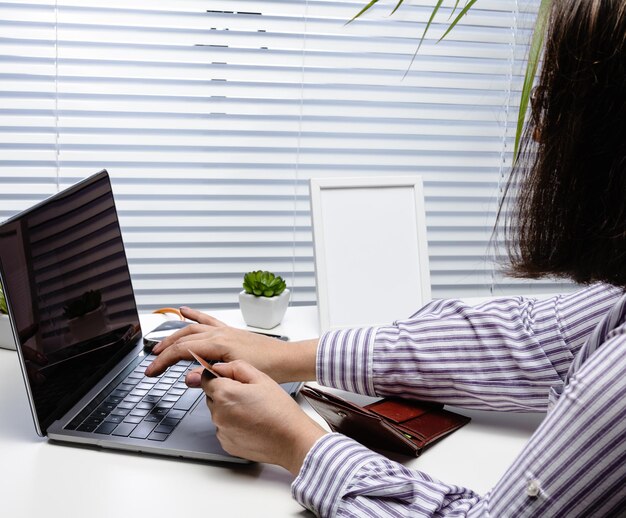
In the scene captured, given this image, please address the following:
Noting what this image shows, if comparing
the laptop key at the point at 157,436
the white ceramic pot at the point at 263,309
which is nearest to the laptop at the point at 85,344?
the laptop key at the point at 157,436

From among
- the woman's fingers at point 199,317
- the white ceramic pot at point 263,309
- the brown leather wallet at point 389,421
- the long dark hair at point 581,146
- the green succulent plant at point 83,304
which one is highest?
the long dark hair at point 581,146

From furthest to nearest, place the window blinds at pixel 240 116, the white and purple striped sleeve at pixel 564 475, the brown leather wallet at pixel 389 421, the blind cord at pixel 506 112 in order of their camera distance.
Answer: the blind cord at pixel 506 112 → the window blinds at pixel 240 116 → the brown leather wallet at pixel 389 421 → the white and purple striped sleeve at pixel 564 475

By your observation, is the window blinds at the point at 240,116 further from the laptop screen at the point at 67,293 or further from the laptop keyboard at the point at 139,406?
the laptop keyboard at the point at 139,406

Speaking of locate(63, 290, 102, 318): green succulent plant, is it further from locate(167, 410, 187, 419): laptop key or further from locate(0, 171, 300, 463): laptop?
locate(167, 410, 187, 419): laptop key

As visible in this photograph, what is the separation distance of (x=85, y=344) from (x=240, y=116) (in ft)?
4.20

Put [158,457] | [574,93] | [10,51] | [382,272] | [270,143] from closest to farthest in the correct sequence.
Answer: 1. [574,93]
2. [158,457]
3. [382,272]
4. [10,51]
5. [270,143]

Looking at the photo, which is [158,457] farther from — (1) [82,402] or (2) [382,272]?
(2) [382,272]

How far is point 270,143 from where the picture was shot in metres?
2.14

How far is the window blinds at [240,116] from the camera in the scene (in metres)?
2.04

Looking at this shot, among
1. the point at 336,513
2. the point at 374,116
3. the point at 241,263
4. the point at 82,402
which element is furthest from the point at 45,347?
the point at 374,116

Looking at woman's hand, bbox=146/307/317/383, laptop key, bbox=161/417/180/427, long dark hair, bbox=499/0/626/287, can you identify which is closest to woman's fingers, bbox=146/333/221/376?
woman's hand, bbox=146/307/317/383

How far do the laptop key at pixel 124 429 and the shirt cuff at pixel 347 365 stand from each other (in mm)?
266

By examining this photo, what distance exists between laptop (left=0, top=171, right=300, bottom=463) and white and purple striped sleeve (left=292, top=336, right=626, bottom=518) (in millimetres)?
173

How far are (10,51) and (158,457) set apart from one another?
1.58 m
